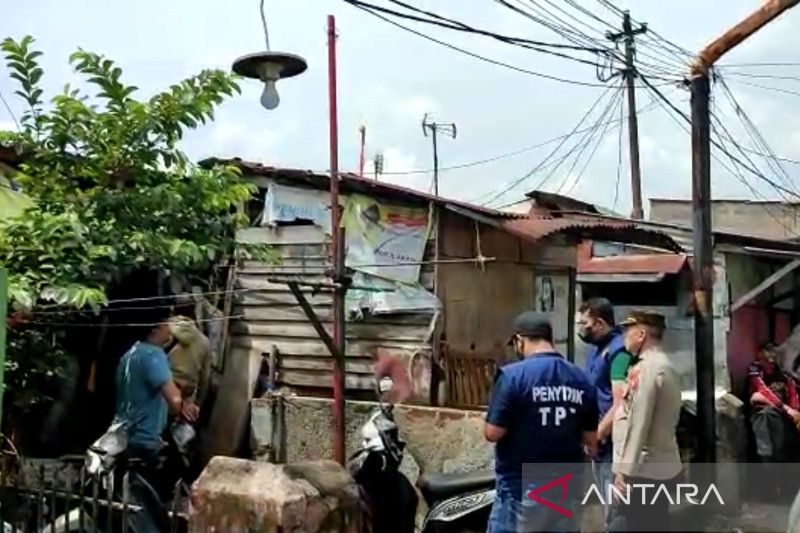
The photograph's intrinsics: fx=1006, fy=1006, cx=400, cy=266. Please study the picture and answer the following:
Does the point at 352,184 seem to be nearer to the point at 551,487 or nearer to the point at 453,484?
the point at 453,484

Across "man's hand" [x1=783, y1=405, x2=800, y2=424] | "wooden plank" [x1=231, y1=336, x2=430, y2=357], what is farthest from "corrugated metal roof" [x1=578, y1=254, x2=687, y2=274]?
"wooden plank" [x1=231, y1=336, x2=430, y2=357]

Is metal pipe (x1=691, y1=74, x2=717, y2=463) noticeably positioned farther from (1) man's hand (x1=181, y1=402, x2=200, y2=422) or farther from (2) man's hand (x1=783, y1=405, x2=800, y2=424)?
(1) man's hand (x1=181, y1=402, x2=200, y2=422)

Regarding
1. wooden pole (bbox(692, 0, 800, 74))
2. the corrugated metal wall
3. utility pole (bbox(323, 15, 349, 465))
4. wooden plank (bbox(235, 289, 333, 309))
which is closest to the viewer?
utility pole (bbox(323, 15, 349, 465))

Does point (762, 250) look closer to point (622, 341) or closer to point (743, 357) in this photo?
point (743, 357)

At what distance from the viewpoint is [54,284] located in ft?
20.0

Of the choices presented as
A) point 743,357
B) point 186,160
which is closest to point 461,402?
point 186,160

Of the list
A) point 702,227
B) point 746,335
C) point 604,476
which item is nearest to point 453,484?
point 604,476

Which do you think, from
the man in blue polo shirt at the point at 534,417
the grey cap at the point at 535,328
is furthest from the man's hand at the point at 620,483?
the grey cap at the point at 535,328

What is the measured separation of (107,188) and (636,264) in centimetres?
869

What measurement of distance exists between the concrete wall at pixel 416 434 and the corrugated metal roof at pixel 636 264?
219 inches

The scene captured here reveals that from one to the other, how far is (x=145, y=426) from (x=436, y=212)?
13.6 ft

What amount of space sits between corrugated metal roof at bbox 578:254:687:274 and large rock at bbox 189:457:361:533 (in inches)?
319

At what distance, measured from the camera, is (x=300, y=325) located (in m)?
10.2

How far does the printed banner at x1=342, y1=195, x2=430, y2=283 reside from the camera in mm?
9812
